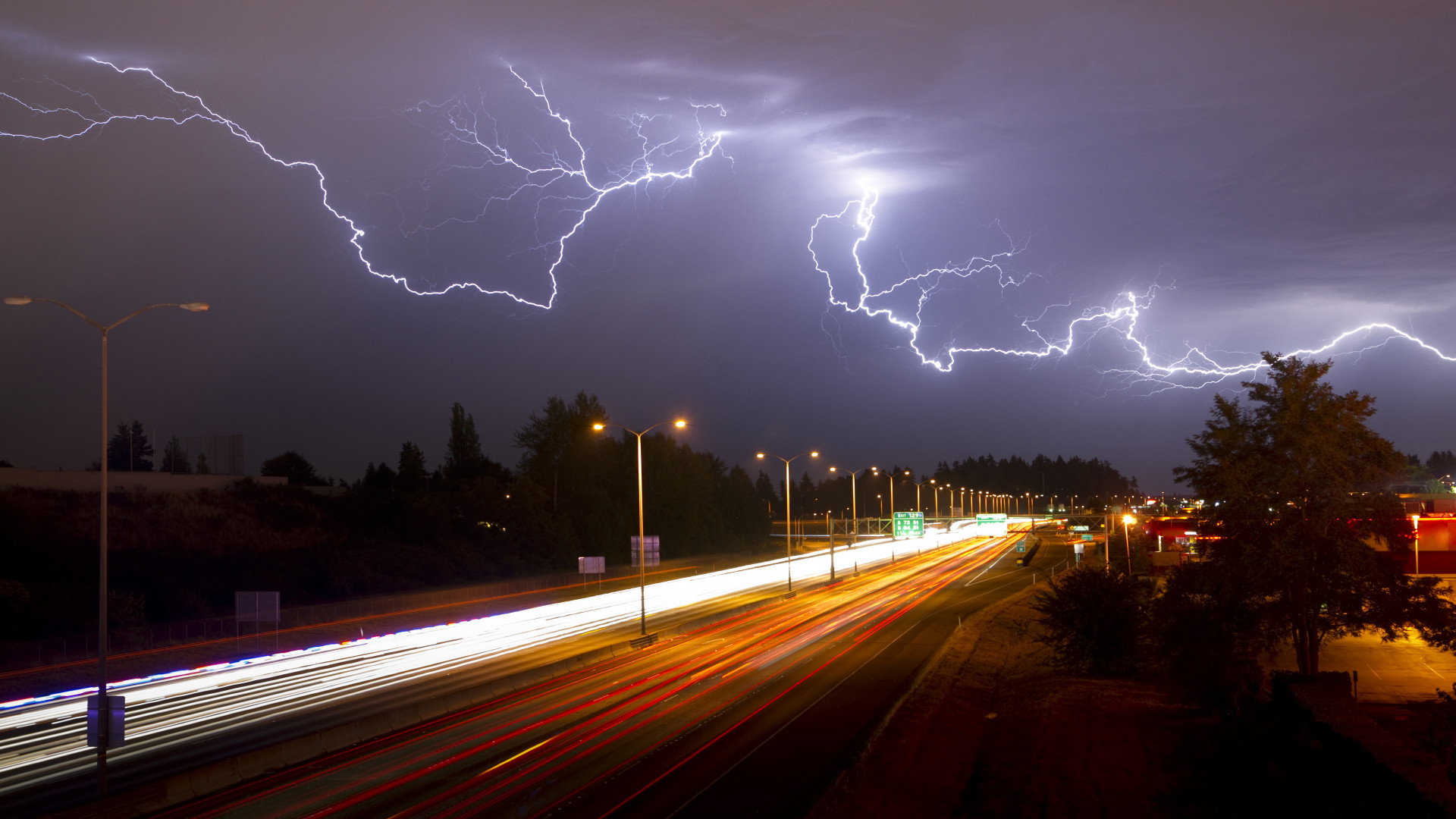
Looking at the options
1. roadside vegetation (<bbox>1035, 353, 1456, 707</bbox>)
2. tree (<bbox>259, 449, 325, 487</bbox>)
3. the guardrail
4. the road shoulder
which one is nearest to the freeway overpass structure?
the guardrail

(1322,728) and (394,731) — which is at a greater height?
(1322,728)

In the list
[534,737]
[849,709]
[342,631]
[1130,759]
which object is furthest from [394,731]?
[342,631]

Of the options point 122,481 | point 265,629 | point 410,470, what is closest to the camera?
point 265,629

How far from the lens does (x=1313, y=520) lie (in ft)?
74.0

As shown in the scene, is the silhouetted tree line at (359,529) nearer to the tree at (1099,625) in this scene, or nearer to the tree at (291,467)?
the tree at (291,467)

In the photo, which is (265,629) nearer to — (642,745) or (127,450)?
(642,745)

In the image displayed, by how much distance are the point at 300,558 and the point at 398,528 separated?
14.9 m

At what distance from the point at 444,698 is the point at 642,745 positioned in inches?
243

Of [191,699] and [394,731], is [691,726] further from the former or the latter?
[191,699]

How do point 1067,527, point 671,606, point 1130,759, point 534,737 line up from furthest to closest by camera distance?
point 1067,527 → point 671,606 → point 534,737 → point 1130,759

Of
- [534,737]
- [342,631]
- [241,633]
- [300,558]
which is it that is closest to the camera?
[534,737]

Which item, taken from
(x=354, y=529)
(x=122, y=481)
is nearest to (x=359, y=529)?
(x=354, y=529)

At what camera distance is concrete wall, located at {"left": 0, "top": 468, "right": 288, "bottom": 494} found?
54156 mm

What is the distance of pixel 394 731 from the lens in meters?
20.5
